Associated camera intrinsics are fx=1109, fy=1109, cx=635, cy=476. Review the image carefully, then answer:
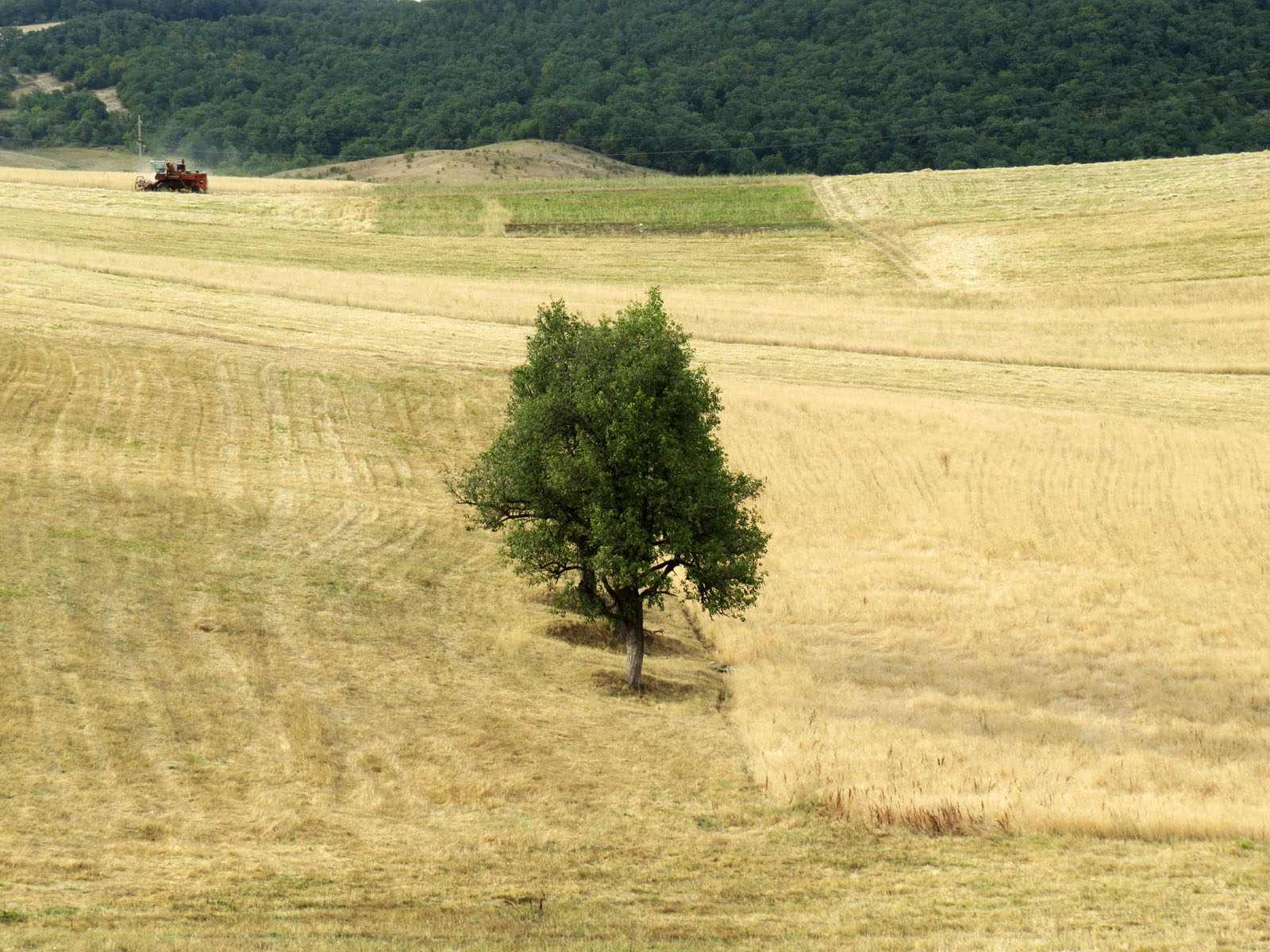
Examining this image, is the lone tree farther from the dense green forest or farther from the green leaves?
the dense green forest

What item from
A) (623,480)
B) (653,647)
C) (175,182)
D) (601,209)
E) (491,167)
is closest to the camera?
(623,480)

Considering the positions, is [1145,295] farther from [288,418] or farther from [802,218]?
[288,418]

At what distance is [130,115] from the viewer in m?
126

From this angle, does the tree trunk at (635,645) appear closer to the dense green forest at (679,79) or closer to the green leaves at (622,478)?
the green leaves at (622,478)

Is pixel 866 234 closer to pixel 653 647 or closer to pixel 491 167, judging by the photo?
pixel 491 167

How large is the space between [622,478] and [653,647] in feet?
14.1

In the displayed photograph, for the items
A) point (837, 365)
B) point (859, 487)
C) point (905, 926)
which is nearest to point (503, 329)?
point (837, 365)

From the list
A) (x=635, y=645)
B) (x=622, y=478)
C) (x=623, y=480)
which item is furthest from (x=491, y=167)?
(x=635, y=645)

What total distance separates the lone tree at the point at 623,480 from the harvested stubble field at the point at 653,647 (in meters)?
1.92

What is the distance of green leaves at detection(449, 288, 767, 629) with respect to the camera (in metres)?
21.2

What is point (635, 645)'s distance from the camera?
21.3 meters

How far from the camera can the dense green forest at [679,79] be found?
98.1 metres

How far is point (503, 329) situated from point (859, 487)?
19.1 meters

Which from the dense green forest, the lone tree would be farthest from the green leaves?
the dense green forest
